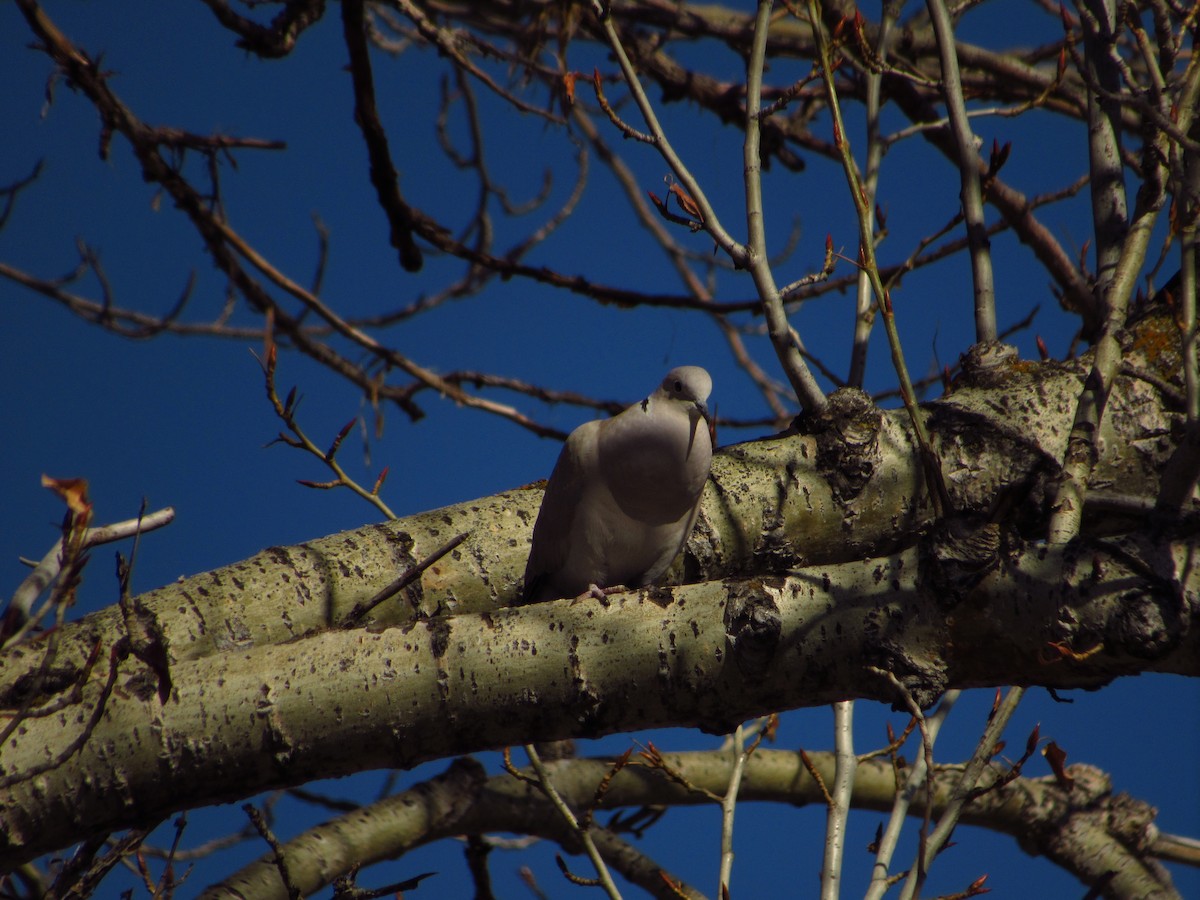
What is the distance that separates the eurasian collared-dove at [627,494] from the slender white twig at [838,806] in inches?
23.2

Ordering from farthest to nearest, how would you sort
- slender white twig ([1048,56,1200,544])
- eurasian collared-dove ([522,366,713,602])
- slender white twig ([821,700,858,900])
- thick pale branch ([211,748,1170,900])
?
thick pale branch ([211,748,1170,900]) → eurasian collared-dove ([522,366,713,602]) → slender white twig ([821,700,858,900]) → slender white twig ([1048,56,1200,544])

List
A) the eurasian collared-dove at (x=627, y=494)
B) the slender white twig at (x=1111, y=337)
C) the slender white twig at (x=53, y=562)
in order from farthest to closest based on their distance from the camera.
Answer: the eurasian collared-dove at (x=627, y=494), the slender white twig at (x=1111, y=337), the slender white twig at (x=53, y=562)

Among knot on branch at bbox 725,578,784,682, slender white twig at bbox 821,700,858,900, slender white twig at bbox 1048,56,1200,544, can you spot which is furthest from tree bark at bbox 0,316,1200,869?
slender white twig at bbox 821,700,858,900

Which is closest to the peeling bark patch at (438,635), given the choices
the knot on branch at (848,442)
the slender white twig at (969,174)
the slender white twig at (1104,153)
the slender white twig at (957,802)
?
the slender white twig at (957,802)

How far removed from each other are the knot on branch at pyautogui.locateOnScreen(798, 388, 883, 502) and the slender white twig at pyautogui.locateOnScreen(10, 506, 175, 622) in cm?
150

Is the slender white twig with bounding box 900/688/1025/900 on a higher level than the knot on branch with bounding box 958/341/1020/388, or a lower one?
lower

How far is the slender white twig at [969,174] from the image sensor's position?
2.25 meters

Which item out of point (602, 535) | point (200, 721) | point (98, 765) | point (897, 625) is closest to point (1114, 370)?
point (897, 625)

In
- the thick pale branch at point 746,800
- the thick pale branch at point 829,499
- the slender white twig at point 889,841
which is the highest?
the thick pale branch at point 829,499

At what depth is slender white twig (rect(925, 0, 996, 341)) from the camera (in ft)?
7.39

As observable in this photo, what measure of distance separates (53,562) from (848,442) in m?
1.66

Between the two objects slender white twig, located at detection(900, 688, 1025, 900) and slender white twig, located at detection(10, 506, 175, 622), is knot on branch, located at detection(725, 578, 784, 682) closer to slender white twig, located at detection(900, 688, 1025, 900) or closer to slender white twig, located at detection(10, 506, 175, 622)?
A: slender white twig, located at detection(900, 688, 1025, 900)

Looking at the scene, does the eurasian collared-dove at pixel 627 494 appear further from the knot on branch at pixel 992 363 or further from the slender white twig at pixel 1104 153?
the slender white twig at pixel 1104 153

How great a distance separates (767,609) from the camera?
5.41ft
